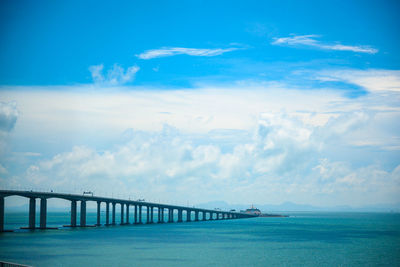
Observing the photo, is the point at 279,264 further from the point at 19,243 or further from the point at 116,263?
the point at 19,243

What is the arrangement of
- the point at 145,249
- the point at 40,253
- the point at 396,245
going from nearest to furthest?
1. the point at 40,253
2. the point at 145,249
3. the point at 396,245

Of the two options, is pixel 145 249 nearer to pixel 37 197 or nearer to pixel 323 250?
pixel 323 250

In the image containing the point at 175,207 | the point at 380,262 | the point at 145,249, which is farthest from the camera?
the point at 175,207

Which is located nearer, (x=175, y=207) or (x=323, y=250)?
(x=323, y=250)

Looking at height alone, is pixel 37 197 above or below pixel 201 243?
above

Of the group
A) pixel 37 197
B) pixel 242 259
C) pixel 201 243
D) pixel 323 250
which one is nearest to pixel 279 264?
pixel 242 259

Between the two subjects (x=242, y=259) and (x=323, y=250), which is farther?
(x=323, y=250)

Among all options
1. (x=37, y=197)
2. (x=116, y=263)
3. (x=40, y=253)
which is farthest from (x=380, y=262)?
(x=37, y=197)

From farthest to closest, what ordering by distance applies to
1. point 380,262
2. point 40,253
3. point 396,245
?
point 396,245
point 40,253
point 380,262

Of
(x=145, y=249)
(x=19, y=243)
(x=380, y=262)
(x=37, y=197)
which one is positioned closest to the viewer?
(x=380, y=262)
